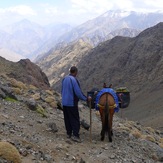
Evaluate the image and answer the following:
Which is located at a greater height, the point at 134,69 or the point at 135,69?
the point at 134,69

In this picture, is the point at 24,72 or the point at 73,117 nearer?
the point at 73,117

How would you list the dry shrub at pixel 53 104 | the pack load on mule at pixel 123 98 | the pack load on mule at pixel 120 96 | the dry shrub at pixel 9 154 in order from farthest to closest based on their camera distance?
the dry shrub at pixel 53 104, the pack load on mule at pixel 123 98, the pack load on mule at pixel 120 96, the dry shrub at pixel 9 154

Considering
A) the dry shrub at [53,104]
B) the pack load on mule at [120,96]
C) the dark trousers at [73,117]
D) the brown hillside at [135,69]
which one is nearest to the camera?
the dark trousers at [73,117]

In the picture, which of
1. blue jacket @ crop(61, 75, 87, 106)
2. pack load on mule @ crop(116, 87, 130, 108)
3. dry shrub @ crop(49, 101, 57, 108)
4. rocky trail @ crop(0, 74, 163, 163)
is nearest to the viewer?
rocky trail @ crop(0, 74, 163, 163)

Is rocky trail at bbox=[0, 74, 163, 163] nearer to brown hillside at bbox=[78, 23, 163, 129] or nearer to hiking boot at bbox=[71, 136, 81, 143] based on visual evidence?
hiking boot at bbox=[71, 136, 81, 143]

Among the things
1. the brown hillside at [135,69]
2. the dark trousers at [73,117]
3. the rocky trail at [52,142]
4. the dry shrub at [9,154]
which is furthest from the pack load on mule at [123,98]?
the brown hillside at [135,69]

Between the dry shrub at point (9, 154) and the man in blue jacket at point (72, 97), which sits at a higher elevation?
the man in blue jacket at point (72, 97)

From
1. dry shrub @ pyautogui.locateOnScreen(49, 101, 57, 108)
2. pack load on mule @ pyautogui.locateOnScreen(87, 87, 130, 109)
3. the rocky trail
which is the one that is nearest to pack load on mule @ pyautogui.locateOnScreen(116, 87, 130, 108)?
pack load on mule @ pyautogui.locateOnScreen(87, 87, 130, 109)

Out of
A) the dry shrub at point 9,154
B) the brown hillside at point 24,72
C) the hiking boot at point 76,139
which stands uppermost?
the brown hillside at point 24,72

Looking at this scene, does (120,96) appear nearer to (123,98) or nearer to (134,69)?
(123,98)

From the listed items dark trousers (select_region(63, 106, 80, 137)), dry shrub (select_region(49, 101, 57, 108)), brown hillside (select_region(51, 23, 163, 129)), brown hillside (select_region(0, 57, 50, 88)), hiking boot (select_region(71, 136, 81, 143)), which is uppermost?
brown hillside (select_region(51, 23, 163, 129))

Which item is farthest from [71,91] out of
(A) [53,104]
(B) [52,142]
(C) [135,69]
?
(C) [135,69]

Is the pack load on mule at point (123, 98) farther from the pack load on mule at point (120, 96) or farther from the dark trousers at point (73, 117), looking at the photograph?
the dark trousers at point (73, 117)

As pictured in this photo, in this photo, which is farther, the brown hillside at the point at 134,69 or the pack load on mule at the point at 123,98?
the brown hillside at the point at 134,69
